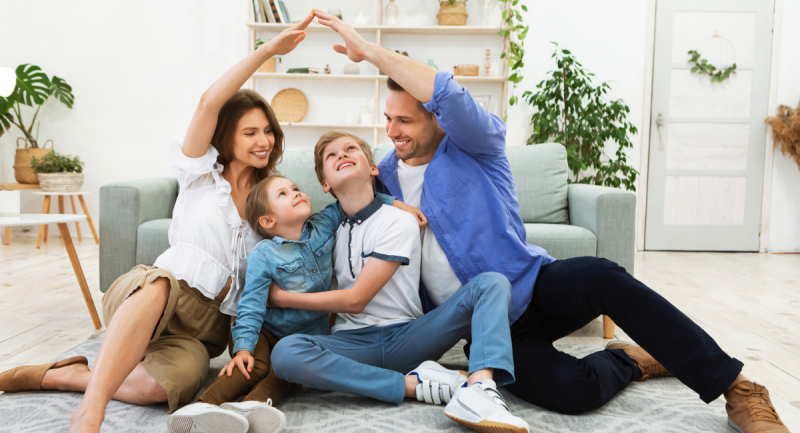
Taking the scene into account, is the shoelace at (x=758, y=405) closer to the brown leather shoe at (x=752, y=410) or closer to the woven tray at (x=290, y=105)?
the brown leather shoe at (x=752, y=410)

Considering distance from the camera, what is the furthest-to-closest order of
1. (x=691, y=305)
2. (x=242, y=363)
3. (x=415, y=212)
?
(x=691, y=305) < (x=415, y=212) < (x=242, y=363)

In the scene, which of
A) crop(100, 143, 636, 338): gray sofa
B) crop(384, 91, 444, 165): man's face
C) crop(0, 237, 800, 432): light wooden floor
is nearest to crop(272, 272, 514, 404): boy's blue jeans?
crop(384, 91, 444, 165): man's face

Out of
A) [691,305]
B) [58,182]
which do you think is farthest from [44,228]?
[691,305]

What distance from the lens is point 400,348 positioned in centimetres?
139

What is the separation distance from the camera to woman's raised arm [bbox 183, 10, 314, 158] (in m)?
1.40

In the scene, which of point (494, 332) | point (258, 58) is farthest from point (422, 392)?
point (258, 58)

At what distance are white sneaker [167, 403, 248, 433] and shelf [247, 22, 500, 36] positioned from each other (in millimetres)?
3690

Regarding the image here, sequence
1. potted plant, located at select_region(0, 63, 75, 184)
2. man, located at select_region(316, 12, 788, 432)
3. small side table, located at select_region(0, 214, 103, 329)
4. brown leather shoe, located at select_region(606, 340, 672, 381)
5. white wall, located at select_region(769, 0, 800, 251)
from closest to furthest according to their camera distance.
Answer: man, located at select_region(316, 12, 788, 432), brown leather shoe, located at select_region(606, 340, 672, 381), small side table, located at select_region(0, 214, 103, 329), potted plant, located at select_region(0, 63, 75, 184), white wall, located at select_region(769, 0, 800, 251)

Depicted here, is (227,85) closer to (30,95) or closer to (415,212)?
(415,212)

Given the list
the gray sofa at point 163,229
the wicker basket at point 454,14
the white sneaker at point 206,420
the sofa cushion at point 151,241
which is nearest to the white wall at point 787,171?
the wicker basket at point 454,14

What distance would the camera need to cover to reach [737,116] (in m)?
4.47

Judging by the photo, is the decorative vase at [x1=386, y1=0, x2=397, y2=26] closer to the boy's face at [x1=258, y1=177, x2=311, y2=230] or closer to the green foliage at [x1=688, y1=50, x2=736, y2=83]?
the green foliage at [x1=688, y1=50, x2=736, y2=83]

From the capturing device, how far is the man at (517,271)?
1.18 m

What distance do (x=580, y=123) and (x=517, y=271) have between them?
313 centimetres
